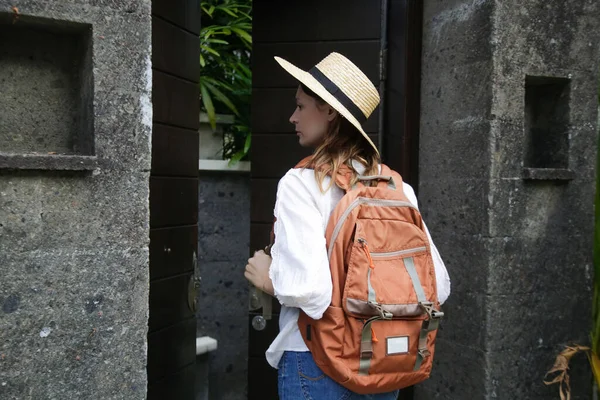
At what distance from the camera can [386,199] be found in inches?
75.8

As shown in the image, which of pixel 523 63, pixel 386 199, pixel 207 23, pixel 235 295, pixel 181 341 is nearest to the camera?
pixel 386 199

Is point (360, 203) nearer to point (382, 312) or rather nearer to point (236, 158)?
point (382, 312)

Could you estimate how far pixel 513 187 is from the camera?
10.1 feet

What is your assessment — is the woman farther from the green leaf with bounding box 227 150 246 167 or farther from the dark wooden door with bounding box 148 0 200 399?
the green leaf with bounding box 227 150 246 167

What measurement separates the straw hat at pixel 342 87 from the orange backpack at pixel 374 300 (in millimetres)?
209

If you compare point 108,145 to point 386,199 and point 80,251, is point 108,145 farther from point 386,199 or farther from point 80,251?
point 386,199

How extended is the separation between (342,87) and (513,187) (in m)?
1.37

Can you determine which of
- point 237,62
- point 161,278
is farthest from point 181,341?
point 237,62

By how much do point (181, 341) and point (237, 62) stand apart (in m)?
3.07

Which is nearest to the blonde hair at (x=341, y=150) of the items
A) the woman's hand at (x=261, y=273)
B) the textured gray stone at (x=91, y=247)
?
the woman's hand at (x=261, y=273)

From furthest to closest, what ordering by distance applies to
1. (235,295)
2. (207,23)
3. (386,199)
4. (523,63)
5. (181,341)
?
(207,23), (235,295), (181,341), (523,63), (386,199)

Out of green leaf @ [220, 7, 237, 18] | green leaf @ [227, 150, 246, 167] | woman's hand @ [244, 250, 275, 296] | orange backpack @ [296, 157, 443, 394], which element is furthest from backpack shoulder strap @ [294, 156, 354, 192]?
green leaf @ [220, 7, 237, 18]

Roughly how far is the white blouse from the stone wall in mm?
1397

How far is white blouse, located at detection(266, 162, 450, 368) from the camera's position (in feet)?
5.77
